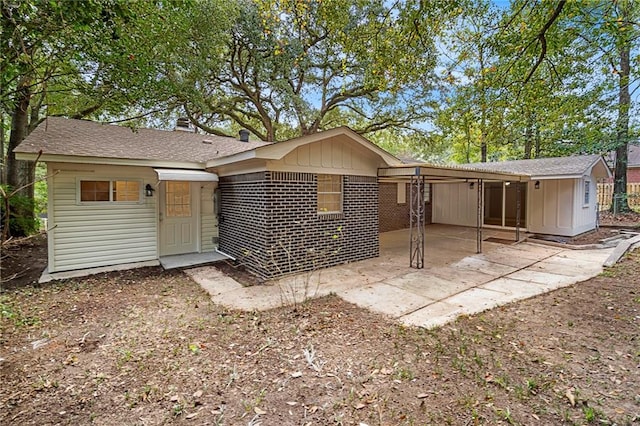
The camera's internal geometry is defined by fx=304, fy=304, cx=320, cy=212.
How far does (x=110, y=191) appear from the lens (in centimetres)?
716

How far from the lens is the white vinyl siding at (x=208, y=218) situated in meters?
8.52

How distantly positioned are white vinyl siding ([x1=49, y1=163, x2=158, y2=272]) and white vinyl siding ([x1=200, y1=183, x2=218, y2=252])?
119 cm

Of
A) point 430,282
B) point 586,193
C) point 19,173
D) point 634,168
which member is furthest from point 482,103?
point 634,168

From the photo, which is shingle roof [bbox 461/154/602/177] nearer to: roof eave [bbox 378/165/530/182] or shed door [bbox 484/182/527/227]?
shed door [bbox 484/182/527/227]

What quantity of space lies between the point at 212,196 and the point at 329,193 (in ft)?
11.5

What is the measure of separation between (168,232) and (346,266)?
4772mm

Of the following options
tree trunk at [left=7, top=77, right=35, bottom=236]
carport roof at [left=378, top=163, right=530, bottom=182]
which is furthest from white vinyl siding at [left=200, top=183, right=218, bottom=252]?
tree trunk at [left=7, top=77, right=35, bottom=236]

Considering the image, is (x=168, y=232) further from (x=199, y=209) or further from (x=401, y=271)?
(x=401, y=271)

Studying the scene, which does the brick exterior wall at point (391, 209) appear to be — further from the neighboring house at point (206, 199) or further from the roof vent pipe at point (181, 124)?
the roof vent pipe at point (181, 124)

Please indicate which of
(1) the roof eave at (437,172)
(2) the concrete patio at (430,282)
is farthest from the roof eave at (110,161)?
(1) the roof eave at (437,172)

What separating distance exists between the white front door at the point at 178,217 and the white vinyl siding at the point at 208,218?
0.16 metres

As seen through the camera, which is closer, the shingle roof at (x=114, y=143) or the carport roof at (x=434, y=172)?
the shingle roof at (x=114, y=143)

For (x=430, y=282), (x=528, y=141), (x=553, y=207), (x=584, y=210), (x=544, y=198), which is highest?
(x=528, y=141)

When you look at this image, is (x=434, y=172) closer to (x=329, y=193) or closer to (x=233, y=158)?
(x=329, y=193)
